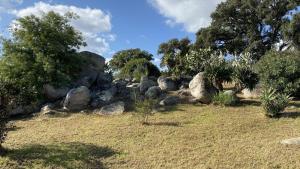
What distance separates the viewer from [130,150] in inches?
392

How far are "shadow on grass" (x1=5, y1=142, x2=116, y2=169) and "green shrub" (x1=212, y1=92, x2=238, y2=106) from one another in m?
6.05

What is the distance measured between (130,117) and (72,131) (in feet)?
7.34

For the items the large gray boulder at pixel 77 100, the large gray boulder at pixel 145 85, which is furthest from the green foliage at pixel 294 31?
the large gray boulder at pixel 77 100

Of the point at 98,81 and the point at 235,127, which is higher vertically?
the point at 98,81

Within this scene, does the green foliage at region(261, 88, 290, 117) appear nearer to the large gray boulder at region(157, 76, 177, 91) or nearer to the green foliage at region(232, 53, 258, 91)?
the green foliage at region(232, 53, 258, 91)

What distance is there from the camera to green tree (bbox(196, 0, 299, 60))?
1278 inches

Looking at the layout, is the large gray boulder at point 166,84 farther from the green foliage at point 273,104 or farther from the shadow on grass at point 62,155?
the shadow on grass at point 62,155

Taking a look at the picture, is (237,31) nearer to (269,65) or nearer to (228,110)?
(269,65)

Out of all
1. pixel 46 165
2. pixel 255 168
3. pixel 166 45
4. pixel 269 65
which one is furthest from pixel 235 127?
pixel 166 45

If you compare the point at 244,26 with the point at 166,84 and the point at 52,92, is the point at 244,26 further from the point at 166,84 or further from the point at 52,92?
the point at 52,92

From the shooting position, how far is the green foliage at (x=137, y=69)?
21116mm

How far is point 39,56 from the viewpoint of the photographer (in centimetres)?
1639

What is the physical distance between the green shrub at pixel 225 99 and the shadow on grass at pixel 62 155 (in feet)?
19.8

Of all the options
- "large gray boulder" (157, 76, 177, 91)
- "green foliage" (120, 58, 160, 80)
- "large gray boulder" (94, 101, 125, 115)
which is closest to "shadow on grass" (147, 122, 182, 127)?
"large gray boulder" (94, 101, 125, 115)
